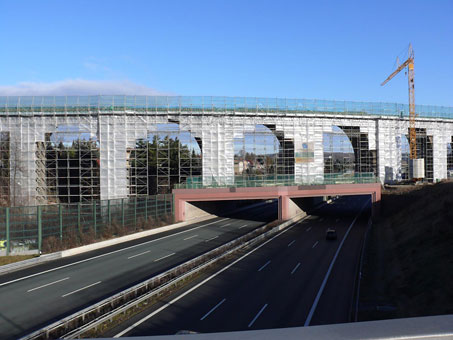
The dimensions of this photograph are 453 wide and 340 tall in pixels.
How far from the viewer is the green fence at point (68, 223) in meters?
24.9

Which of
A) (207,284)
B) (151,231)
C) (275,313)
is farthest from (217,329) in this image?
(151,231)

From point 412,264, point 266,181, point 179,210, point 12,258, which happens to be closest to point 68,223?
point 12,258

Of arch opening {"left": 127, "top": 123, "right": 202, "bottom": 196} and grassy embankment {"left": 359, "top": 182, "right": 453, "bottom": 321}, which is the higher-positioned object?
arch opening {"left": 127, "top": 123, "right": 202, "bottom": 196}

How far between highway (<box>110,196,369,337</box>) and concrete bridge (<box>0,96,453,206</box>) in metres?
19.1

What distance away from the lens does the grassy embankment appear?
631 inches

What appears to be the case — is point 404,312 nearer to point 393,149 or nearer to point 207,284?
point 207,284

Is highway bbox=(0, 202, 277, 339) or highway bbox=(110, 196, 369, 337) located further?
highway bbox=(0, 202, 277, 339)

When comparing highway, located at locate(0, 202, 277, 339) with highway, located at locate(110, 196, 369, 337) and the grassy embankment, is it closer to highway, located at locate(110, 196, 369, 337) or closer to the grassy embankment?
highway, located at locate(110, 196, 369, 337)

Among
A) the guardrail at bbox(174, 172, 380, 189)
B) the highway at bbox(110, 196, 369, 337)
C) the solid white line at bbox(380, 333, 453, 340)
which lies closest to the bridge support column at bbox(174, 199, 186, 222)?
the guardrail at bbox(174, 172, 380, 189)

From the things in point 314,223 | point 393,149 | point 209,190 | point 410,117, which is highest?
point 410,117

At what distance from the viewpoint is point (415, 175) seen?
5488cm

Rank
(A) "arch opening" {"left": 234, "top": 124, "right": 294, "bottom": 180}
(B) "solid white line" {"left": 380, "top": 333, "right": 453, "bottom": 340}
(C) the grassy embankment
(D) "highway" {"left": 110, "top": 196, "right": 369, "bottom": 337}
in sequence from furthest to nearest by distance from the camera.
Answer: (A) "arch opening" {"left": 234, "top": 124, "right": 294, "bottom": 180}
(C) the grassy embankment
(D) "highway" {"left": 110, "top": 196, "right": 369, "bottom": 337}
(B) "solid white line" {"left": 380, "top": 333, "right": 453, "bottom": 340}

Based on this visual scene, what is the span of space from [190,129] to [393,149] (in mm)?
30426

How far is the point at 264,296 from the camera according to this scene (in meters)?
17.5
